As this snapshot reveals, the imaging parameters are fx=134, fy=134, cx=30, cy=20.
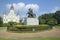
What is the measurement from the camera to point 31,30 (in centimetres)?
1498

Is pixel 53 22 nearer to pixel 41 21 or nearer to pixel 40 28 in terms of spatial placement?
pixel 41 21

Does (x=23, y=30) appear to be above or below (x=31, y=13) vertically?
below

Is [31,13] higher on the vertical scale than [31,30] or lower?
higher

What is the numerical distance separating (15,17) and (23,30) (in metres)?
24.6

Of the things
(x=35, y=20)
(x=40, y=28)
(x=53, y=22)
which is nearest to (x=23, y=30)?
(x=40, y=28)

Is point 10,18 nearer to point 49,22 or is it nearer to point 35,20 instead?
point 49,22

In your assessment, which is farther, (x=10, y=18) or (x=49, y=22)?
(x=10, y=18)

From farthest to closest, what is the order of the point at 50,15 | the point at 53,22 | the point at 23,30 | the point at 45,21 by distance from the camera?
the point at 50,15
the point at 45,21
the point at 53,22
the point at 23,30

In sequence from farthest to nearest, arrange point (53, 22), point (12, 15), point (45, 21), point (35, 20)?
point (12, 15), point (45, 21), point (53, 22), point (35, 20)

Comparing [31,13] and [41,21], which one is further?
[41,21]

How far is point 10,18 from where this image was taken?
3919 centimetres

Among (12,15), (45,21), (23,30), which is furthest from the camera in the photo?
(12,15)

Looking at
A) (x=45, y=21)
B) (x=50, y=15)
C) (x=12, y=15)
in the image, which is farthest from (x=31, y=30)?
(x=12, y=15)

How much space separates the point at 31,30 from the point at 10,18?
2495cm
